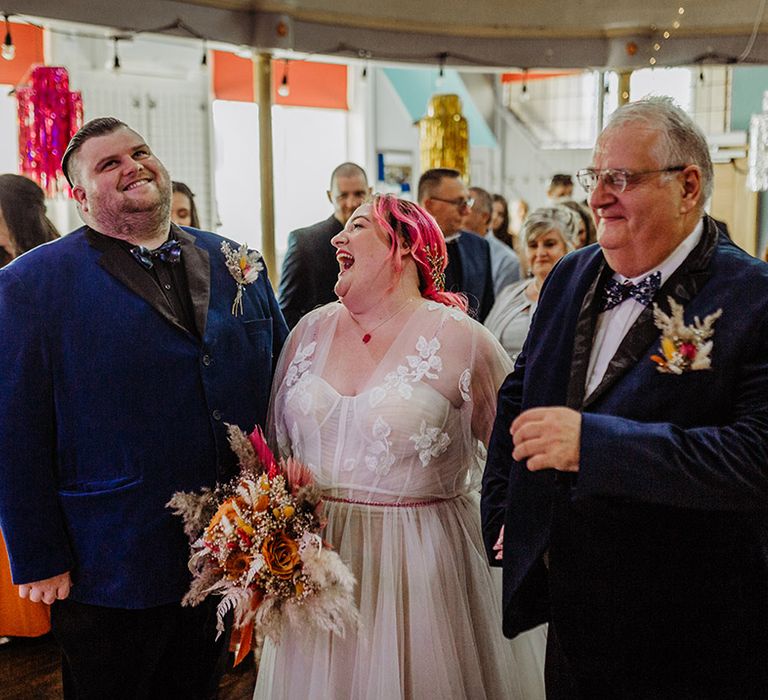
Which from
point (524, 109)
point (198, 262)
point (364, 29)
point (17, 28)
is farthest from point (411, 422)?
point (524, 109)

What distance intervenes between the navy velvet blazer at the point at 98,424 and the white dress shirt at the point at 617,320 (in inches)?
38.6

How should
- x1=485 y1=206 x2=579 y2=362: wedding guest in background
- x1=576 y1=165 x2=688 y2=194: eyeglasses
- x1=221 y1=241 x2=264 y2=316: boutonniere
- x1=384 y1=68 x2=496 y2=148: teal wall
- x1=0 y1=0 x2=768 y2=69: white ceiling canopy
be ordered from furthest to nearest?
x1=384 y1=68 x2=496 y2=148: teal wall → x1=0 y1=0 x2=768 y2=69: white ceiling canopy → x1=485 y1=206 x2=579 y2=362: wedding guest in background → x1=221 y1=241 x2=264 y2=316: boutonniere → x1=576 y1=165 x2=688 y2=194: eyeglasses

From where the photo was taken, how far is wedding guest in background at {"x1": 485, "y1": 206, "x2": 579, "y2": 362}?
365cm

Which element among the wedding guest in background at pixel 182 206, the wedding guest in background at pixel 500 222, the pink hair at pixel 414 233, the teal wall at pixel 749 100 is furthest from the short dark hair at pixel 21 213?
the teal wall at pixel 749 100

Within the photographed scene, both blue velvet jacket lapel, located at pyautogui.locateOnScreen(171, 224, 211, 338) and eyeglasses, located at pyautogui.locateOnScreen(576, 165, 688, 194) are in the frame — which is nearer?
eyeglasses, located at pyautogui.locateOnScreen(576, 165, 688, 194)

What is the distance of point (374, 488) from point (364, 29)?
4.05 metres

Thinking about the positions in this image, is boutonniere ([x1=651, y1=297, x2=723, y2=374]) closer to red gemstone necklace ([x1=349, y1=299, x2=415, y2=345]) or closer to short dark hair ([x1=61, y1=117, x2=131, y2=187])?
red gemstone necklace ([x1=349, y1=299, x2=415, y2=345])

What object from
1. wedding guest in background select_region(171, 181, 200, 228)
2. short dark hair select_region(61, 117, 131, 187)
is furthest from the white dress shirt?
wedding guest in background select_region(171, 181, 200, 228)

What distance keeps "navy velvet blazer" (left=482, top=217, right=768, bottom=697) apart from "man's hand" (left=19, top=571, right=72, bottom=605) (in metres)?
1.10

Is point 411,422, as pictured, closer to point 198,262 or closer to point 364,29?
point 198,262

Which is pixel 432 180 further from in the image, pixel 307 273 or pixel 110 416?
pixel 110 416

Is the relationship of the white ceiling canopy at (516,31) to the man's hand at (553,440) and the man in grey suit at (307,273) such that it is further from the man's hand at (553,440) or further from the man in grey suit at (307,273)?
the man's hand at (553,440)

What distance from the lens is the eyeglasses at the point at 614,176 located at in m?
1.49
